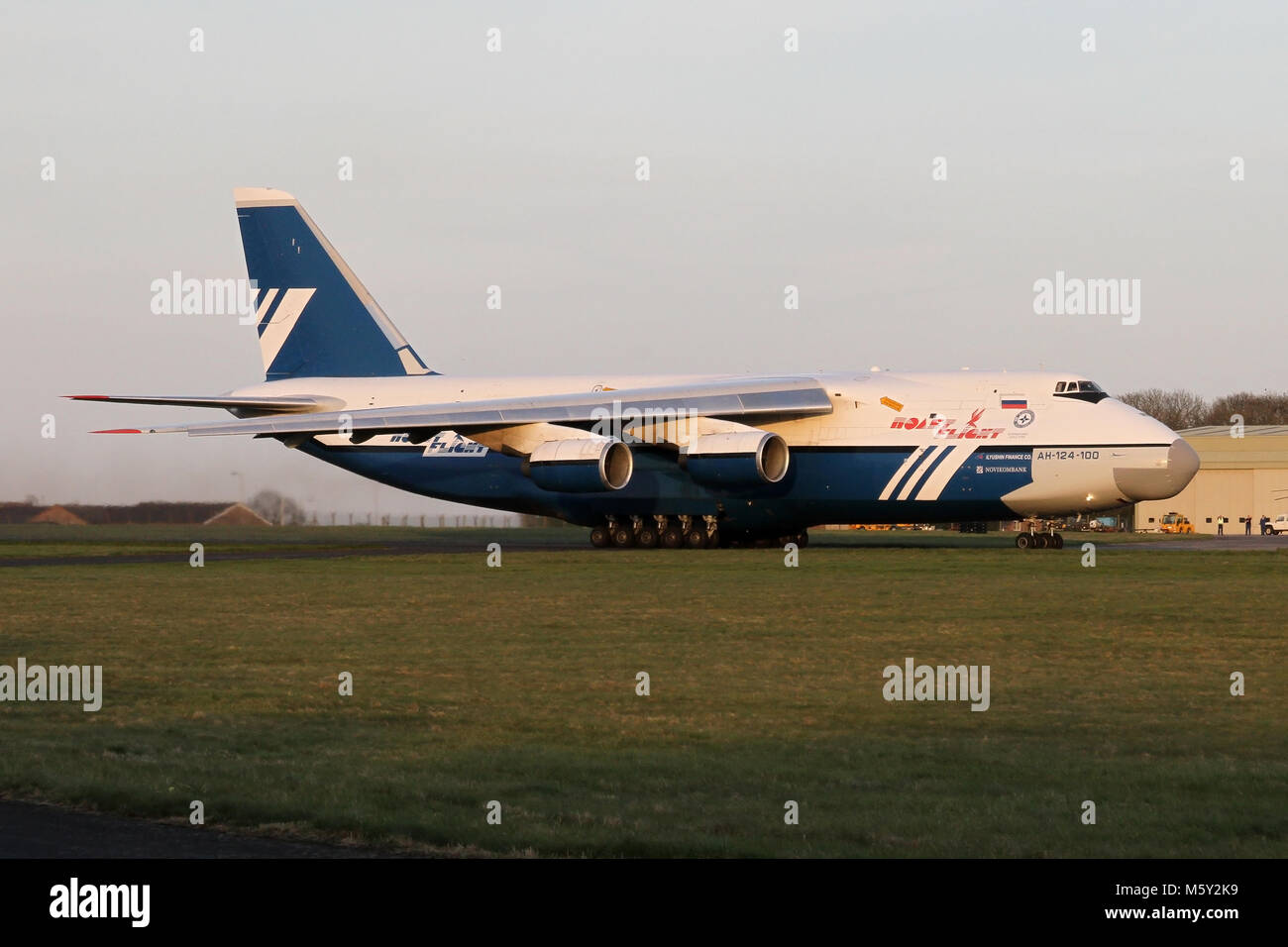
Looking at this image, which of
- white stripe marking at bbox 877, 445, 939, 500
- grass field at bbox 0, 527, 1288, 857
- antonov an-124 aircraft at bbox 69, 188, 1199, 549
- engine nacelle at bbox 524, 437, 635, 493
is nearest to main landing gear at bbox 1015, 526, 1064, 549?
antonov an-124 aircraft at bbox 69, 188, 1199, 549

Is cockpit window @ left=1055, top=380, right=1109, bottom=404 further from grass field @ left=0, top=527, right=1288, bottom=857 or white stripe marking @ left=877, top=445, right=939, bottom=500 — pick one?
grass field @ left=0, top=527, right=1288, bottom=857

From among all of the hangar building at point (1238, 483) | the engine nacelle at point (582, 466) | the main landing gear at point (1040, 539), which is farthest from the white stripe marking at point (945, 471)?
the hangar building at point (1238, 483)

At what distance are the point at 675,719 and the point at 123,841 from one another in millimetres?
4848

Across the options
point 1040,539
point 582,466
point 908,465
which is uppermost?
point 582,466

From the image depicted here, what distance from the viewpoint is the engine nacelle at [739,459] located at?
35.9 meters

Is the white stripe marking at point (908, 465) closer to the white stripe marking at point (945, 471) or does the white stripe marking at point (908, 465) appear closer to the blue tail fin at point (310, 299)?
the white stripe marking at point (945, 471)

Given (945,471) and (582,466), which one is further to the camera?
(582,466)

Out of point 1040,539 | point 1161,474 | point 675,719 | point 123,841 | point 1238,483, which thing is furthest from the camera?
point 1238,483

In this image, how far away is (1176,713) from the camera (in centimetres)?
1219

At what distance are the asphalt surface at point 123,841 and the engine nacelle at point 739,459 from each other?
90.9 feet

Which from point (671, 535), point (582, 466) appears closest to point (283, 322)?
point (582, 466)

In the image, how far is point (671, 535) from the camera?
3959cm

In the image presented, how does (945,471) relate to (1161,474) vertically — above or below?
above

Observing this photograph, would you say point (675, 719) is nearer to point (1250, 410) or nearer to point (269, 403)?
point (269, 403)
